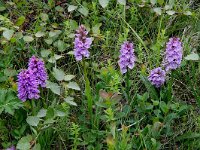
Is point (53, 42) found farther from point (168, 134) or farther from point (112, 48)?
point (168, 134)

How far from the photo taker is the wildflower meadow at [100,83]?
2160 mm

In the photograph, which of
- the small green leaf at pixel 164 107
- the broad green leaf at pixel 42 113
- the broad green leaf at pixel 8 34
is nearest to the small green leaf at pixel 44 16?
the broad green leaf at pixel 8 34

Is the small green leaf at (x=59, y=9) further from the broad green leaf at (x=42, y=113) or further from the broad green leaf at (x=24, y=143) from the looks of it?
the broad green leaf at (x=24, y=143)

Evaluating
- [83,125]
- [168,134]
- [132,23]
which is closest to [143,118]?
[168,134]

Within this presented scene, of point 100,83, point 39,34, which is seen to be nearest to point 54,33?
point 39,34

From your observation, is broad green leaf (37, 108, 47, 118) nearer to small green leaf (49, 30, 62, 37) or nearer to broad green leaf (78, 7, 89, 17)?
small green leaf (49, 30, 62, 37)

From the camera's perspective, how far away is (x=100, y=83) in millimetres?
2393

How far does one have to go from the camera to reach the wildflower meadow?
216 centimetres

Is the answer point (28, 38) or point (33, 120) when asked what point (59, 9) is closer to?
point (28, 38)

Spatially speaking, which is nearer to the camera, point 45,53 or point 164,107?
point 164,107

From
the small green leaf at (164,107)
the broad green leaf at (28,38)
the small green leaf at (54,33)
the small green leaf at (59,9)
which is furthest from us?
the small green leaf at (59,9)

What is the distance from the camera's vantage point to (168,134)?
7.49 feet

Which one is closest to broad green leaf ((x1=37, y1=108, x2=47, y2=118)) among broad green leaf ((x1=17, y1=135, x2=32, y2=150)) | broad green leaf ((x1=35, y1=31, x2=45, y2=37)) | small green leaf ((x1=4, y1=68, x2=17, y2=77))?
broad green leaf ((x1=17, y1=135, x2=32, y2=150))

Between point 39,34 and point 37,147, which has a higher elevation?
point 39,34
